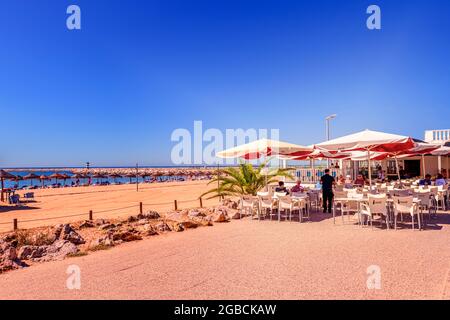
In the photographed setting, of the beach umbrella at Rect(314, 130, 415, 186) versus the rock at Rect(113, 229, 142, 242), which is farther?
the beach umbrella at Rect(314, 130, 415, 186)

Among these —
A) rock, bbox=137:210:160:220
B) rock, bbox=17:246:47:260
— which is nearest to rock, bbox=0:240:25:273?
rock, bbox=17:246:47:260

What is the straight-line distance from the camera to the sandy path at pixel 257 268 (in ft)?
13.1

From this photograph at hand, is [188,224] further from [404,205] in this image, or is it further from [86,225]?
[404,205]

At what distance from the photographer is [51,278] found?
4793mm

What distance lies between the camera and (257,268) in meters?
4.92

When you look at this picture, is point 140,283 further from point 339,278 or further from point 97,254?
point 339,278

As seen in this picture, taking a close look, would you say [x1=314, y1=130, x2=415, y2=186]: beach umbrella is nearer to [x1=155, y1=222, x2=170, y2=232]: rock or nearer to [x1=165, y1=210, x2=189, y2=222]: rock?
[x1=165, y1=210, x2=189, y2=222]: rock

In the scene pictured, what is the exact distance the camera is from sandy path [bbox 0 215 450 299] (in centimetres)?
399

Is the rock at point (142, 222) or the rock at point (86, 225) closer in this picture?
the rock at point (86, 225)

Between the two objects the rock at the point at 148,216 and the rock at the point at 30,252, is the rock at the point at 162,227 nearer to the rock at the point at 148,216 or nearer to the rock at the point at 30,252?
the rock at the point at 148,216

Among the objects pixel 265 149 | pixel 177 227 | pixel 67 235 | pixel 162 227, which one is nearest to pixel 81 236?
Result: pixel 67 235

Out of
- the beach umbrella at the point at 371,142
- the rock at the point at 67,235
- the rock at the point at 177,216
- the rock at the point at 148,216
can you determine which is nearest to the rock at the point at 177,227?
the rock at the point at 177,216

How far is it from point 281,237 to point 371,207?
2.46 m

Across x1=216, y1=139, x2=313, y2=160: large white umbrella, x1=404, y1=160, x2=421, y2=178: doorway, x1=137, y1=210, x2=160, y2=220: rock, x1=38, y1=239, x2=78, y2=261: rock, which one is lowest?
x1=38, y1=239, x2=78, y2=261: rock
